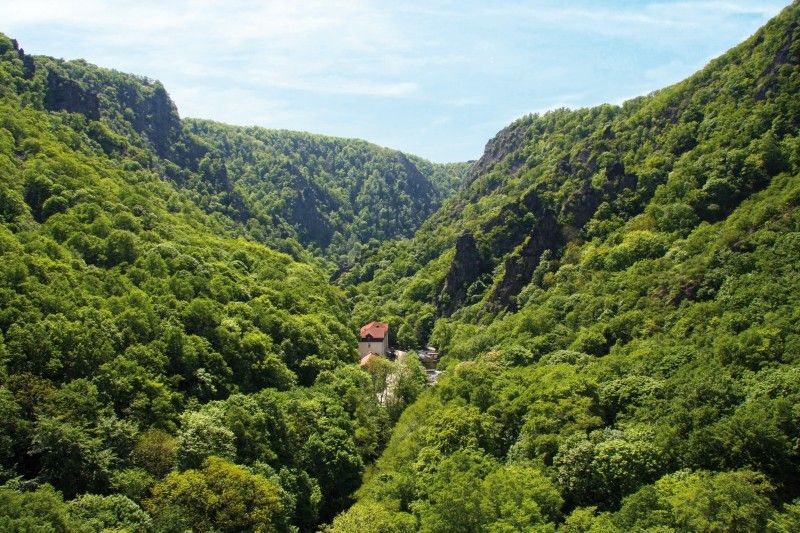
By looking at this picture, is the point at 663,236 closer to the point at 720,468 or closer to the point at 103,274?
the point at 720,468

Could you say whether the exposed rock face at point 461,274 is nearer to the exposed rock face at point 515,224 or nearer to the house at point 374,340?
the exposed rock face at point 515,224

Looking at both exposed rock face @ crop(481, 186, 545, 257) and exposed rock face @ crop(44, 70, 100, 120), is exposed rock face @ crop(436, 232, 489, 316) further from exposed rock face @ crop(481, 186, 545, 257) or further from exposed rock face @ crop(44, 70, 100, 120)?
exposed rock face @ crop(44, 70, 100, 120)

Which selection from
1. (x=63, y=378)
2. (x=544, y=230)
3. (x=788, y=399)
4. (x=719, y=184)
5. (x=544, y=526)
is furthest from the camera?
(x=544, y=230)

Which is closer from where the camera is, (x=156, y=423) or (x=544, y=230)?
(x=156, y=423)

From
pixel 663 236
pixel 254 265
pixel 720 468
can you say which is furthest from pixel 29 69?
Answer: pixel 720 468

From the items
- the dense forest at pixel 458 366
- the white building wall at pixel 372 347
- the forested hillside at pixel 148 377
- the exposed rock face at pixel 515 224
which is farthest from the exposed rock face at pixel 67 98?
the exposed rock face at pixel 515 224

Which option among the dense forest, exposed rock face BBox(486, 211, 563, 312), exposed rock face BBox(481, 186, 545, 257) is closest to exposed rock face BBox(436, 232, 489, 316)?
exposed rock face BBox(481, 186, 545, 257)

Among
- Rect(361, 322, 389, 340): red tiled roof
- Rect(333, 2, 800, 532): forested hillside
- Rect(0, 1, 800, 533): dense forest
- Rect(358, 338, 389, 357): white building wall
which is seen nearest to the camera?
Rect(333, 2, 800, 532): forested hillside

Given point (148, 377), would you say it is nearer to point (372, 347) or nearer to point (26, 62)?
point (372, 347)
